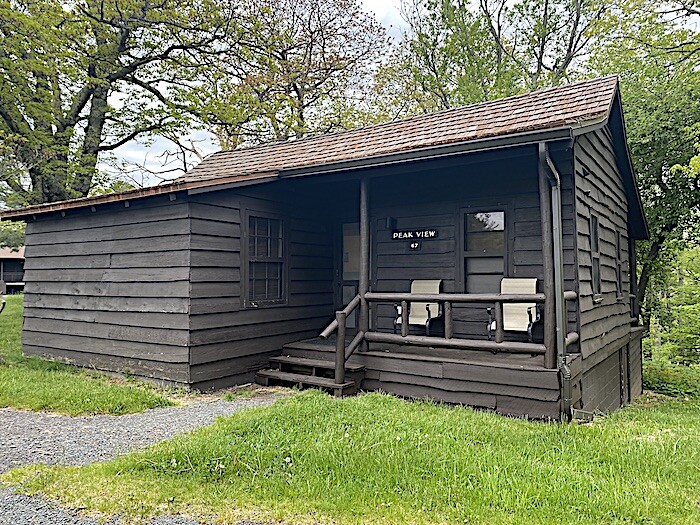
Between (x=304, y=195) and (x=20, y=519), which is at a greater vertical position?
(x=304, y=195)

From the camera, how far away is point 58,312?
26.8ft

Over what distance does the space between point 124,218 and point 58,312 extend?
87.1 inches

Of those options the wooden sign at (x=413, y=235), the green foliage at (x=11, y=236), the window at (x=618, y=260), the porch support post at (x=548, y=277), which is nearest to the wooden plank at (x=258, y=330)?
the wooden sign at (x=413, y=235)

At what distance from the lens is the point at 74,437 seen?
4441 mm

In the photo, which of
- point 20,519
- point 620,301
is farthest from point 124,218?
point 620,301

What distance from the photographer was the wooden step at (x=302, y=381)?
6.08 metres

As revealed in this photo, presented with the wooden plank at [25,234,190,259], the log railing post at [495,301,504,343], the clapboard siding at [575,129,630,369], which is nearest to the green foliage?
the wooden plank at [25,234,190,259]

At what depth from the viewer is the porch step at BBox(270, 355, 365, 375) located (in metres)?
6.32

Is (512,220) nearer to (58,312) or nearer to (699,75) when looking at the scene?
(58,312)

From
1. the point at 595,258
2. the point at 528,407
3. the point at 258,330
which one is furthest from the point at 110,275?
the point at 595,258

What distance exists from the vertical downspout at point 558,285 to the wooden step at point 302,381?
231 cm

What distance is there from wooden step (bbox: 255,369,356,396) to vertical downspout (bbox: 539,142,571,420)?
2310 mm

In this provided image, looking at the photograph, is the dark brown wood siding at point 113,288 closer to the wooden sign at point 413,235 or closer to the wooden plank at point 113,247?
the wooden plank at point 113,247

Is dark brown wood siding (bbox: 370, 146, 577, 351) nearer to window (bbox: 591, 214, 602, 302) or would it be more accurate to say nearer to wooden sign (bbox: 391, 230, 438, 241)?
wooden sign (bbox: 391, 230, 438, 241)
